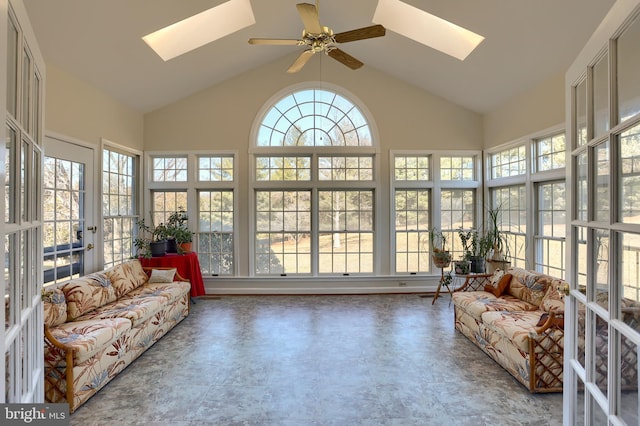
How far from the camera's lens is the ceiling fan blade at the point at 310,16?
2.55 meters

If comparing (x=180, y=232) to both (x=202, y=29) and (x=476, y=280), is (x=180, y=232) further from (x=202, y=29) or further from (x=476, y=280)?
(x=476, y=280)

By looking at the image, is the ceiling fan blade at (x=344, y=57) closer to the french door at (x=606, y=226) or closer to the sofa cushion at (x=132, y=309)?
the french door at (x=606, y=226)

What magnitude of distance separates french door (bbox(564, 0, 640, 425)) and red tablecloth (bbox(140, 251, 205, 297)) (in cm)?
448

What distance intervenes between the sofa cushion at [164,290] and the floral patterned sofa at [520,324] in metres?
3.32

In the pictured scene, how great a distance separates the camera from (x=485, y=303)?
343 cm

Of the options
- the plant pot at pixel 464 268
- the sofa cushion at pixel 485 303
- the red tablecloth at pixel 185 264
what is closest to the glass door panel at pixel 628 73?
the sofa cushion at pixel 485 303

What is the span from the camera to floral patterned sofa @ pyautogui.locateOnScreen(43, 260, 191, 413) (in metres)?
2.33

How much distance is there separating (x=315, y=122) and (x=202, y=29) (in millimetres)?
2119

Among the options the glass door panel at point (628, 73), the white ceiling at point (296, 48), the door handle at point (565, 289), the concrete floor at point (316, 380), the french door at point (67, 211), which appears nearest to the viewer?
the glass door panel at point (628, 73)

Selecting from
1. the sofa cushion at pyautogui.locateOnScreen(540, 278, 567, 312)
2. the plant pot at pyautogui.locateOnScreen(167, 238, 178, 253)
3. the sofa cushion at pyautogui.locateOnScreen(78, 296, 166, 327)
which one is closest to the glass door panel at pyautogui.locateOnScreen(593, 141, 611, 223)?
the sofa cushion at pyautogui.locateOnScreen(540, 278, 567, 312)

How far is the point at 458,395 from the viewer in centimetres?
252

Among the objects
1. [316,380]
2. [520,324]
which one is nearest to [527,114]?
[520,324]

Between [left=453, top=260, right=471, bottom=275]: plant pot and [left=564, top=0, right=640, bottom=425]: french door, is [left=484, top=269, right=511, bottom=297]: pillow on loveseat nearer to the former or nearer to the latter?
[left=453, top=260, right=471, bottom=275]: plant pot

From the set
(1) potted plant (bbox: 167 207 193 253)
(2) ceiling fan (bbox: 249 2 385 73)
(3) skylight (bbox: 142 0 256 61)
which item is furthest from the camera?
(1) potted plant (bbox: 167 207 193 253)
